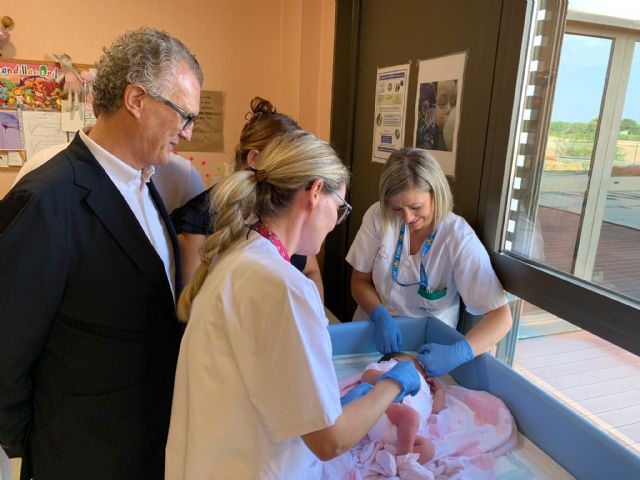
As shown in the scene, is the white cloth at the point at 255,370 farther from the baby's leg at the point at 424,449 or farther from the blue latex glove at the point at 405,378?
the baby's leg at the point at 424,449

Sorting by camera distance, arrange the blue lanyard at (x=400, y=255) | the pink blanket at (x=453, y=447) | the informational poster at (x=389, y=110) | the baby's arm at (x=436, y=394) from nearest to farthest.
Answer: the pink blanket at (x=453, y=447)
the baby's arm at (x=436, y=394)
the blue lanyard at (x=400, y=255)
the informational poster at (x=389, y=110)

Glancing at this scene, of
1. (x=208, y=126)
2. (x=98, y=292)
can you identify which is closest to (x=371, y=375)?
(x=98, y=292)

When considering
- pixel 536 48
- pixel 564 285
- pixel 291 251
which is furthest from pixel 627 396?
pixel 291 251

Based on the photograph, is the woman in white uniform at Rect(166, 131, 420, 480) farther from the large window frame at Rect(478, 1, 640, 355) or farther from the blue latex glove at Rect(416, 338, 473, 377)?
the large window frame at Rect(478, 1, 640, 355)

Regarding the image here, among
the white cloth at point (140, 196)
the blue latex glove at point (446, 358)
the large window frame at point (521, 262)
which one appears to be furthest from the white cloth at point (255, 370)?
the large window frame at point (521, 262)

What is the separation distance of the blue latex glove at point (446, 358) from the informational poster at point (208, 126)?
89.9 inches

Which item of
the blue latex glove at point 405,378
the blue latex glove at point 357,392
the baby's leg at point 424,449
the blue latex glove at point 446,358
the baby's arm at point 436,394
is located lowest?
the baby's leg at point 424,449

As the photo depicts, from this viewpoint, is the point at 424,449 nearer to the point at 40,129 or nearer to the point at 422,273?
the point at 422,273

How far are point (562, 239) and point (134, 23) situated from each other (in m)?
2.74

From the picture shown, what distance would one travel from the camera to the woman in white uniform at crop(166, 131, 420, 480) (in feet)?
2.56

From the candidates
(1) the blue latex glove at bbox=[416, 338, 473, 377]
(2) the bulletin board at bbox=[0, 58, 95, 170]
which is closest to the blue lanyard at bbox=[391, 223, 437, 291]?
(1) the blue latex glove at bbox=[416, 338, 473, 377]

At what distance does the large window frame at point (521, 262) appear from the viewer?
1.18 metres

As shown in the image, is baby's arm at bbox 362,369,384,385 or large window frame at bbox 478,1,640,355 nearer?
large window frame at bbox 478,1,640,355

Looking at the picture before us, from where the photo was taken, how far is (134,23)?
2918 millimetres
